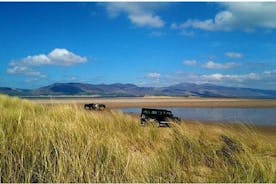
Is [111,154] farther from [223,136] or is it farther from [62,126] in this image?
[223,136]

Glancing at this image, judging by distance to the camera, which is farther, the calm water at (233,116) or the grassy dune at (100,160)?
the calm water at (233,116)

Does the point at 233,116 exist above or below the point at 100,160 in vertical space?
below

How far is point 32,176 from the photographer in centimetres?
498

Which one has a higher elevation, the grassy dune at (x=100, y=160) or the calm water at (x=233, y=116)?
the grassy dune at (x=100, y=160)

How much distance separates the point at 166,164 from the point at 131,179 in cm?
75

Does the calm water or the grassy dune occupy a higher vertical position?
the grassy dune

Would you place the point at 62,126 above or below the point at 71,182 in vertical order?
above

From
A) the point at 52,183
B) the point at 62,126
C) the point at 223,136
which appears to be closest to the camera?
the point at 52,183

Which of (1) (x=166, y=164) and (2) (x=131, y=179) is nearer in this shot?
(2) (x=131, y=179)

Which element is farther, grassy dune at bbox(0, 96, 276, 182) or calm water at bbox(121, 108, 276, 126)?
calm water at bbox(121, 108, 276, 126)

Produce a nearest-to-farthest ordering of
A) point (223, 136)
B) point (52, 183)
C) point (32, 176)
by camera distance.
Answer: point (52, 183) → point (32, 176) → point (223, 136)

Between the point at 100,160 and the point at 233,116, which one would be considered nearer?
the point at 100,160

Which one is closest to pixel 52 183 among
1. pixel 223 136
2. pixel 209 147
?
pixel 209 147

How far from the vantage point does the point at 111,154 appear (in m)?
5.56
